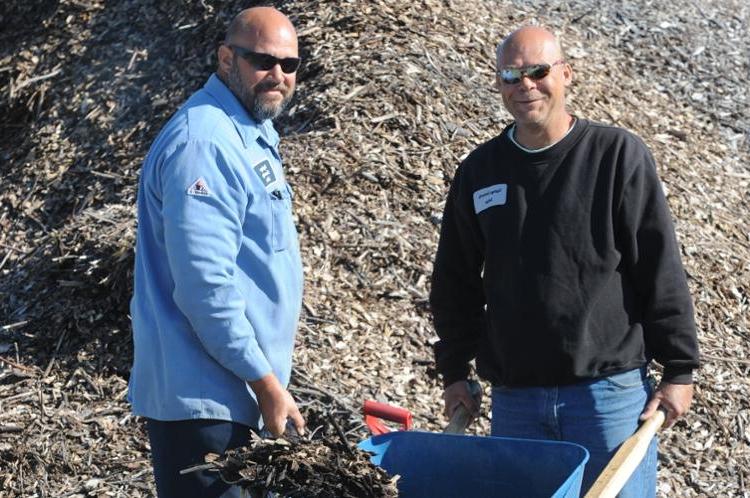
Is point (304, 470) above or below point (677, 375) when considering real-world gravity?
above

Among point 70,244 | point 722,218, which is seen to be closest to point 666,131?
point 722,218

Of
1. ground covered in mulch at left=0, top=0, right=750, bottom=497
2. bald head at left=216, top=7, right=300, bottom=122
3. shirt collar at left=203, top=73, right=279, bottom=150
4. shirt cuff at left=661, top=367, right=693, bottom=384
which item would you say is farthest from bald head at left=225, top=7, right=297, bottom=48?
ground covered in mulch at left=0, top=0, right=750, bottom=497

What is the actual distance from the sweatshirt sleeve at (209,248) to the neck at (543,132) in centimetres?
97

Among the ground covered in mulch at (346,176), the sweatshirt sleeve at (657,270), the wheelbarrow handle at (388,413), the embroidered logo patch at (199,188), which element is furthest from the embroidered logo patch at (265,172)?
the ground covered in mulch at (346,176)

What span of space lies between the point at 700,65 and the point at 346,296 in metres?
4.53

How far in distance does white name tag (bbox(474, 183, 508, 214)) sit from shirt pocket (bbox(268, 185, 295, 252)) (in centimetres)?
64

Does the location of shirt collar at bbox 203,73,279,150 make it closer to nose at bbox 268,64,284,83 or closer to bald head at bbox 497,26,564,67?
nose at bbox 268,64,284,83

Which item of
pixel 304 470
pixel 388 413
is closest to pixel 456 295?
pixel 388 413

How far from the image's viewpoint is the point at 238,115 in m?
3.67

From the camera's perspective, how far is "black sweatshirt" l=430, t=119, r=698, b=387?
3.65 meters

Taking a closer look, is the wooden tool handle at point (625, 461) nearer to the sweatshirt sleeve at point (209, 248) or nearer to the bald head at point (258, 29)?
the sweatshirt sleeve at point (209, 248)

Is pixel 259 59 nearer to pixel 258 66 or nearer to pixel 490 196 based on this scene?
pixel 258 66

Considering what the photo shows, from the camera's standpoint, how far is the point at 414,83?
7520mm

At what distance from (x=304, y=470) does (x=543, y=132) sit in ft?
4.65
